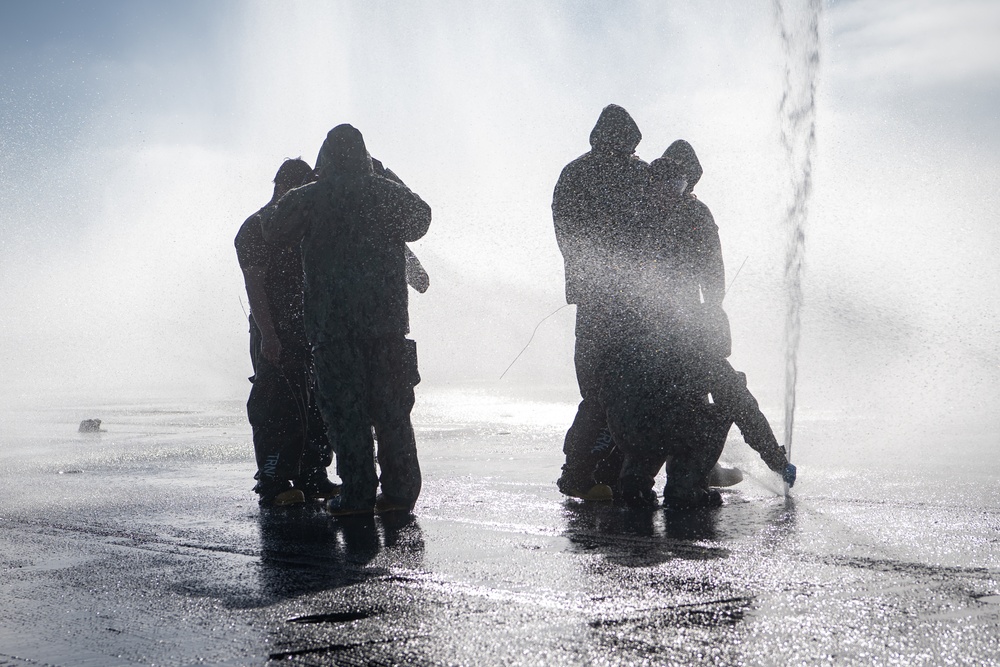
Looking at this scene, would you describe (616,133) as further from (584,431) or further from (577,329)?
(584,431)

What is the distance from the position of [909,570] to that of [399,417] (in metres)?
2.84

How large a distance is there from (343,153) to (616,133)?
154cm

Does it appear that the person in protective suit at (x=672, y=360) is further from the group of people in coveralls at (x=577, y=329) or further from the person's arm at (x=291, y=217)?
the person's arm at (x=291, y=217)

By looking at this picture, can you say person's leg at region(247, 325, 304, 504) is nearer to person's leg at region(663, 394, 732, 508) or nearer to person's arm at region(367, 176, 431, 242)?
person's arm at region(367, 176, 431, 242)

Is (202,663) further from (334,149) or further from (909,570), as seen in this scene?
(334,149)

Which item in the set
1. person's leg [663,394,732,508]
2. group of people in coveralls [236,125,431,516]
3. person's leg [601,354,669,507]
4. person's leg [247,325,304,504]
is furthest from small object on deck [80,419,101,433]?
person's leg [663,394,732,508]

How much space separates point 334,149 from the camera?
5.98 meters

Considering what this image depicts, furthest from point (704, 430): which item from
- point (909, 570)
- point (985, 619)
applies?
point (985, 619)

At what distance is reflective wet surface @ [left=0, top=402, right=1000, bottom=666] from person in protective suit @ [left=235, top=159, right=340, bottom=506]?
0.89 ft

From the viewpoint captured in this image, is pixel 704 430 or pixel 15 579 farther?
pixel 704 430

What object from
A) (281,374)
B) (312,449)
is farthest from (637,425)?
(281,374)

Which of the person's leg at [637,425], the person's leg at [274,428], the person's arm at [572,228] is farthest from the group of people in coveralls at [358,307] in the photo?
the person's leg at [637,425]

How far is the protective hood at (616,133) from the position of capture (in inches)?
257

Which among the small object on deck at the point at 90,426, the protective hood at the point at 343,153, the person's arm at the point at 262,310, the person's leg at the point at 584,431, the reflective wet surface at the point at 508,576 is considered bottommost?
the reflective wet surface at the point at 508,576
